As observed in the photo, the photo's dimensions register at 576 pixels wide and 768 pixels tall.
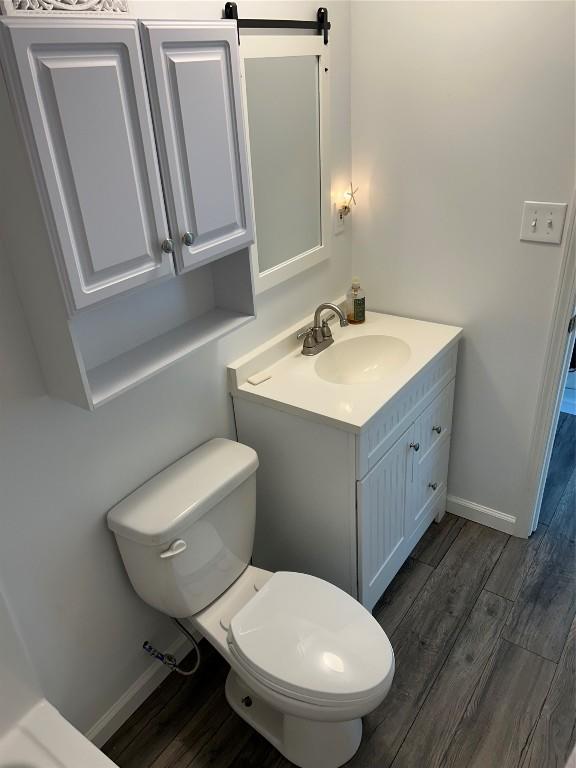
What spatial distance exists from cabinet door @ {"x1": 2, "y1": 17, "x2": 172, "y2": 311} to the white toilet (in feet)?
2.01

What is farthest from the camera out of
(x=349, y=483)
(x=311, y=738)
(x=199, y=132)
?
(x=349, y=483)

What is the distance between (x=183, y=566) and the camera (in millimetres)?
1521

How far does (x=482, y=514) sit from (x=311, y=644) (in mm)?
1174

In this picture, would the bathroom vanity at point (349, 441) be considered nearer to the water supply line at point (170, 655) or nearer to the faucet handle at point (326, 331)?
the faucet handle at point (326, 331)

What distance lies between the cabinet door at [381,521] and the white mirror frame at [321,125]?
0.64m

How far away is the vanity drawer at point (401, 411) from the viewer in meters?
1.65

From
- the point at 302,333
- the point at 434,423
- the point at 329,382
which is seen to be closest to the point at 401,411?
the point at 329,382

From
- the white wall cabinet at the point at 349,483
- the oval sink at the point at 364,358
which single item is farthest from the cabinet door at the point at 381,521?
the oval sink at the point at 364,358

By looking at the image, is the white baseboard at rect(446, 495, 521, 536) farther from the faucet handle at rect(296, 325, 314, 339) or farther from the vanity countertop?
the faucet handle at rect(296, 325, 314, 339)

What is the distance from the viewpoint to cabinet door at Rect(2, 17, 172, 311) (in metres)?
0.96

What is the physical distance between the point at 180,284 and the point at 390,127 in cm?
93

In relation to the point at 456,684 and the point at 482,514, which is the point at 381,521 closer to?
the point at 456,684

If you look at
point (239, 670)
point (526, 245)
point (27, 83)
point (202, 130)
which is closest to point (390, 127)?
point (526, 245)

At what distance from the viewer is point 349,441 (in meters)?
1.62
